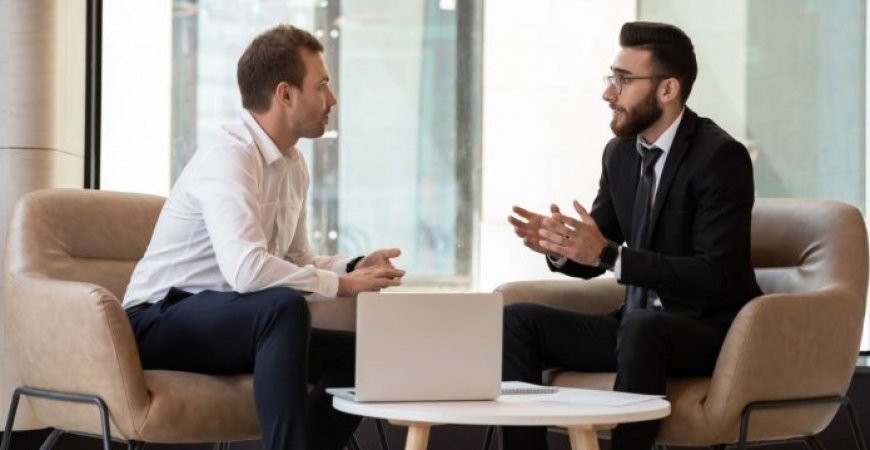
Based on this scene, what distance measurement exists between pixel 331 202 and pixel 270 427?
6.50 ft

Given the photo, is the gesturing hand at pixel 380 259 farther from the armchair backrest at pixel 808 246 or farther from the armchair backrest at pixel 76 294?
the armchair backrest at pixel 808 246

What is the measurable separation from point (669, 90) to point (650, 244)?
44 centimetres

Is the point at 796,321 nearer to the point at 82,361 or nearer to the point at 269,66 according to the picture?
the point at 269,66

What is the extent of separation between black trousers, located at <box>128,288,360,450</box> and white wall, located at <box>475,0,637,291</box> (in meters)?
1.50

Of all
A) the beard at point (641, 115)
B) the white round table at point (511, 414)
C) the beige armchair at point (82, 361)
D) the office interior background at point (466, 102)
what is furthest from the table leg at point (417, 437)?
the office interior background at point (466, 102)

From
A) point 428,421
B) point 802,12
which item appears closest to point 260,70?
point 428,421

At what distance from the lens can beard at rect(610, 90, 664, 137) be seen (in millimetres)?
3479

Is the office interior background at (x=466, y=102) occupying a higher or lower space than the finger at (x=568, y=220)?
higher

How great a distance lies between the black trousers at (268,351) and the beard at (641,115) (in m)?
0.92

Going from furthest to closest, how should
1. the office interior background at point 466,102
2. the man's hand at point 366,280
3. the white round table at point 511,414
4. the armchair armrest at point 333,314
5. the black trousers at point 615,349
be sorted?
the office interior background at point 466,102
the armchair armrest at point 333,314
the man's hand at point 366,280
the black trousers at point 615,349
the white round table at point 511,414

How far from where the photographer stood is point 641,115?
11.4 feet

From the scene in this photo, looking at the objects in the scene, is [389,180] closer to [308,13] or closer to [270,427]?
[308,13]

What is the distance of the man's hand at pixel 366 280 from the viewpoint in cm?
310

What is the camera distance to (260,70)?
335 cm
